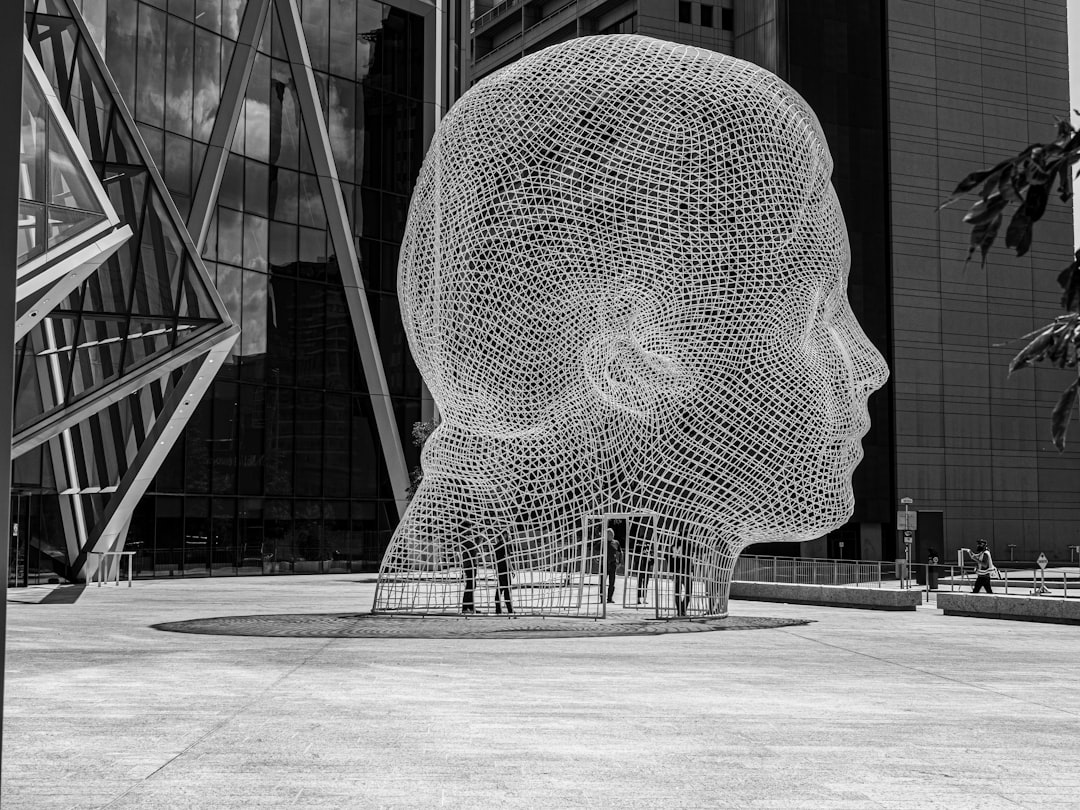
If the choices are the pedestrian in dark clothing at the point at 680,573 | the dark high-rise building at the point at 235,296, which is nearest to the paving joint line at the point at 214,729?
the pedestrian in dark clothing at the point at 680,573

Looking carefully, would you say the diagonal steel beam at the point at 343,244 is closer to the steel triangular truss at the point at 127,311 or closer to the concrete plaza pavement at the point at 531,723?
the steel triangular truss at the point at 127,311

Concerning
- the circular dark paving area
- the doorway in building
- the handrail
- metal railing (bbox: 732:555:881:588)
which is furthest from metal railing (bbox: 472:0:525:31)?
the circular dark paving area

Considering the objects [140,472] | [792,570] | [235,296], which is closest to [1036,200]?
[140,472]

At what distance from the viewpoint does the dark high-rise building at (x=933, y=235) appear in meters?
52.2

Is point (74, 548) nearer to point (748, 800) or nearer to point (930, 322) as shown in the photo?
point (748, 800)

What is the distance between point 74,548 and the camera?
28750 millimetres

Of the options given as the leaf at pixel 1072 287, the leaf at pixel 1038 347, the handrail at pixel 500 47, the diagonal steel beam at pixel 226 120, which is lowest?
the leaf at pixel 1038 347

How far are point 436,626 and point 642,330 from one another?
4288 millimetres

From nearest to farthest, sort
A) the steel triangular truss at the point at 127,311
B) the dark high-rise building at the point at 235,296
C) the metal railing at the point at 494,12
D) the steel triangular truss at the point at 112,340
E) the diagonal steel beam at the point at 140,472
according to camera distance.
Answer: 1. the steel triangular truss at the point at 112,340
2. the steel triangular truss at the point at 127,311
3. the dark high-rise building at the point at 235,296
4. the diagonal steel beam at the point at 140,472
5. the metal railing at the point at 494,12

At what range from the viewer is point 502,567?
1680 centimetres

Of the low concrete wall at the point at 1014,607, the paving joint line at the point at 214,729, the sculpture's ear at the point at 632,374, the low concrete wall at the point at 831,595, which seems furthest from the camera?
the low concrete wall at the point at 831,595

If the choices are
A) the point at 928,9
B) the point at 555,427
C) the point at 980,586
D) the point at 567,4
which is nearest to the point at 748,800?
the point at 555,427

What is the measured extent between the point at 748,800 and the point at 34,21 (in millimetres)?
19611

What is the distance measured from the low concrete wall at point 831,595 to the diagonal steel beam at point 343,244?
45.4 ft
